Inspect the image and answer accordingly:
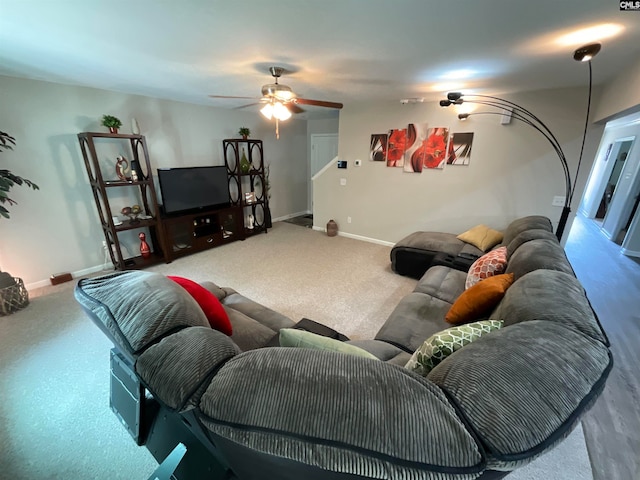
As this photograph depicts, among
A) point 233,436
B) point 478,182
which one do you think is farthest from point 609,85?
point 233,436

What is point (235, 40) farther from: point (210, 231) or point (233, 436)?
point (210, 231)

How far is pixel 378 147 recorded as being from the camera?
4176mm

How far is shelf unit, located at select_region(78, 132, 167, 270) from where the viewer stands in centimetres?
312

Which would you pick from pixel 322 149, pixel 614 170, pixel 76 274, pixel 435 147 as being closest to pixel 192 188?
pixel 76 274

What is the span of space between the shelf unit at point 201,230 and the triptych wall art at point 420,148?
267 cm

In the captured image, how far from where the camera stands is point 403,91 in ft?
10.7

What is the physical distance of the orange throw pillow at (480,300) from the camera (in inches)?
59.9

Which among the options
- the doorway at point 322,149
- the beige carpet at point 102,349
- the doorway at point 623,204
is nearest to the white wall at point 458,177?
the beige carpet at point 102,349

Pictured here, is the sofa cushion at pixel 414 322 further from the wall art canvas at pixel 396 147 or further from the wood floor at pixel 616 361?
the wall art canvas at pixel 396 147

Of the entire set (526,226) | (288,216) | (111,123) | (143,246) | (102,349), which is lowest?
(102,349)

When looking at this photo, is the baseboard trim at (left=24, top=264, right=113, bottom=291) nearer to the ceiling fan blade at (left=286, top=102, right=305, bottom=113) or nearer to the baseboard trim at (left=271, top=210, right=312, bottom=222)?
the baseboard trim at (left=271, top=210, right=312, bottom=222)

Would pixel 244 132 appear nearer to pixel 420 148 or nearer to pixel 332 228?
pixel 332 228

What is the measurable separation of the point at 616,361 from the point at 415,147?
3.11 meters

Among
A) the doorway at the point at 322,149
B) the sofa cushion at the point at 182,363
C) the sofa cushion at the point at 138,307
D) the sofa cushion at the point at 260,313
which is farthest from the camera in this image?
the doorway at the point at 322,149
